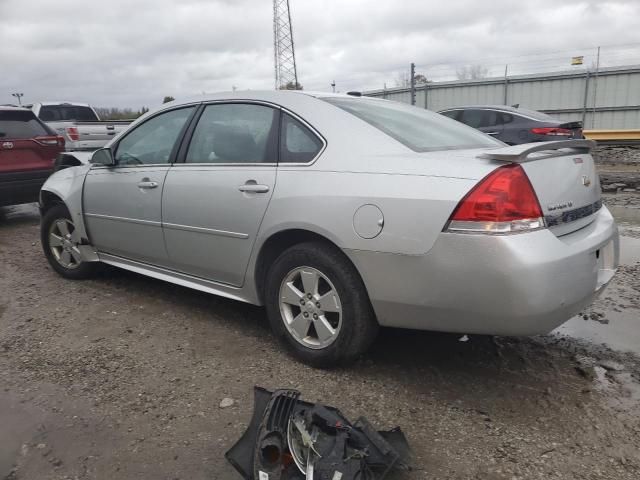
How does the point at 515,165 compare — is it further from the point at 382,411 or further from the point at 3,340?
the point at 3,340

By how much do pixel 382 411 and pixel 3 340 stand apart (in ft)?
8.65

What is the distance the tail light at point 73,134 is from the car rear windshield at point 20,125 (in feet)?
10.6

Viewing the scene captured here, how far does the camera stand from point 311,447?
6.96ft

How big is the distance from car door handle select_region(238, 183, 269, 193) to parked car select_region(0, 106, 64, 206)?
220 inches

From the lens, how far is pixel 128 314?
410 centimetres

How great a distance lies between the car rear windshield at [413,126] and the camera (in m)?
3.08

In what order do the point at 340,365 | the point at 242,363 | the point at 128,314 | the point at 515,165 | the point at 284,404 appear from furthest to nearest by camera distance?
the point at 128,314 → the point at 242,363 → the point at 340,365 → the point at 515,165 → the point at 284,404

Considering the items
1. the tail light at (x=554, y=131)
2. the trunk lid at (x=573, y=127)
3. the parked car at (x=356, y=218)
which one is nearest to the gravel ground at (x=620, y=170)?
the trunk lid at (x=573, y=127)

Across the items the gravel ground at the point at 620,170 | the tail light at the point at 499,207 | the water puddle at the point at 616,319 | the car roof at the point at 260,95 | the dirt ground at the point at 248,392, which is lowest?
the gravel ground at the point at 620,170

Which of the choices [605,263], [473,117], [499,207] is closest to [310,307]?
[499,207]

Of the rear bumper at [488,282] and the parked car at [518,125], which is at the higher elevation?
the parked car at [518,125]

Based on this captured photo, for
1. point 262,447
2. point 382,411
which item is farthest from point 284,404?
point 382,411

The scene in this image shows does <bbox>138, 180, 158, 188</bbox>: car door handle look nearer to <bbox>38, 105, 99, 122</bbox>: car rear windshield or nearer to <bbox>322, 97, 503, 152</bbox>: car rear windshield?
<bbox>322, 97, 503, 152</bbox>: car rear windshield

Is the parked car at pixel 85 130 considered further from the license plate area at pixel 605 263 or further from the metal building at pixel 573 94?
the metal building at pixel 573 94
